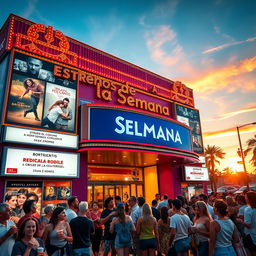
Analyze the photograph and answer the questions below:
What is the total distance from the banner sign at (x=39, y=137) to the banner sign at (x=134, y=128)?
1181 mm

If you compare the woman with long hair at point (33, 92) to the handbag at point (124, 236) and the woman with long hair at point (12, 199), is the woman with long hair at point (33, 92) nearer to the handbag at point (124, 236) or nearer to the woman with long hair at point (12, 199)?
the woman with long hair at point (12, 199)

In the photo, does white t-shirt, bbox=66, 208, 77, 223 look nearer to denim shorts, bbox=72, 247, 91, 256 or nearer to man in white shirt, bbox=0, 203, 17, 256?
denim shorts, bbox=72, 247, 91, 256

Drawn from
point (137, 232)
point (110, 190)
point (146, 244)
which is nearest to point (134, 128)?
point (110, 190)

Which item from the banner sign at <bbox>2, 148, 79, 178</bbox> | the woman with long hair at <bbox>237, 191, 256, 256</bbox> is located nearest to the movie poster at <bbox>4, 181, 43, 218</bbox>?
the banner sign at <bbox>2, 148, 79, 178</bbox>

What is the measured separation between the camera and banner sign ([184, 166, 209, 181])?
18625mm

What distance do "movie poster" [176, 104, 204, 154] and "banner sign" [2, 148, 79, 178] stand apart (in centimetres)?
1179

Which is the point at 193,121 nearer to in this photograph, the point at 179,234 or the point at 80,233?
the point at 179,234

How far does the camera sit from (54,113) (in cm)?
1184

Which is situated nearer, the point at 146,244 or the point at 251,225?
the point at 251,225

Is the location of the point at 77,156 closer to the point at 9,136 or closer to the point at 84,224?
the point at 9,136

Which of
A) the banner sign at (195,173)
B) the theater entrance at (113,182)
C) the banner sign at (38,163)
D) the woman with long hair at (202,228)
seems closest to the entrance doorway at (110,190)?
the theater entrance at (113,182)

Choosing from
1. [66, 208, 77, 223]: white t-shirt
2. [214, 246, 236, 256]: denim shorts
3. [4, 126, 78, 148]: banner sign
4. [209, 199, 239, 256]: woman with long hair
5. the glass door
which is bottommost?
[214, 246, 236, 256]: denim shorts

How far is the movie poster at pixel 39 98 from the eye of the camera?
35.2 feet

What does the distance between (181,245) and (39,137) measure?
8.32 metres
